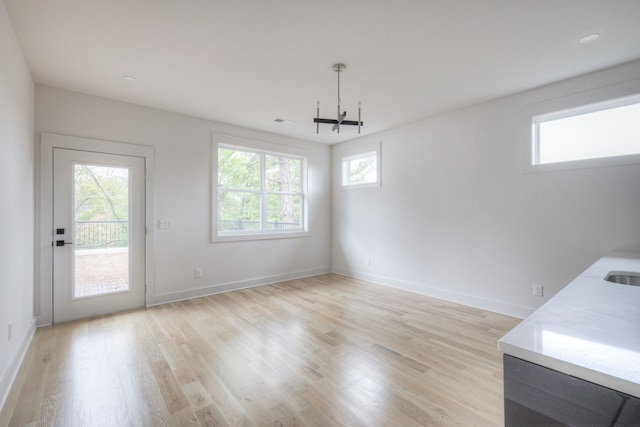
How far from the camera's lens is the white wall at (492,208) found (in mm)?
2906

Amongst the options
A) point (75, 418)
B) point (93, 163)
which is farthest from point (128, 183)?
point (75, 418)

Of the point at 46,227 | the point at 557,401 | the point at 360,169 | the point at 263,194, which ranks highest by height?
the point at 360,169

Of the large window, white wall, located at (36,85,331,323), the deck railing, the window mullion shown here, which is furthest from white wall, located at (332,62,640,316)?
the deck railing

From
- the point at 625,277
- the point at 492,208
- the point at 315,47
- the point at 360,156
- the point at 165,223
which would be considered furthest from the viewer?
the point at 360,156

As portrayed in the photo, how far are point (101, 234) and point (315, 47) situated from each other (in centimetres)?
331

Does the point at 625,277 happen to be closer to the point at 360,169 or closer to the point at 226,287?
the point at 360,169

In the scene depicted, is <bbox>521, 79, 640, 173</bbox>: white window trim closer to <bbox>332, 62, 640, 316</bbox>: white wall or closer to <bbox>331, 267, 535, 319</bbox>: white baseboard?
<bbox>332, 62, 640, 316</bbox>: white wall

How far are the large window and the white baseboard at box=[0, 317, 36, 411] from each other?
2.28 m

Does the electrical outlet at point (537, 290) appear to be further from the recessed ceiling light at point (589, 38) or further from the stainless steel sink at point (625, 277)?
the recessed ceiling light at point (589, 38)

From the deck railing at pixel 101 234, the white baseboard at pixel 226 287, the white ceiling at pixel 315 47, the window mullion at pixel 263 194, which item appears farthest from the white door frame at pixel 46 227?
the window mullion at pixel 263 194

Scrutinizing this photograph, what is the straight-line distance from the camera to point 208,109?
3971 millimetres

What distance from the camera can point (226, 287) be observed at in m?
4.59

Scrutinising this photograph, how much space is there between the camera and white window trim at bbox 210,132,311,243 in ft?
14.7

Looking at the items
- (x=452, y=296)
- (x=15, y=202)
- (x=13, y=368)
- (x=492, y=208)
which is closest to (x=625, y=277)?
(x=492, y=208)
